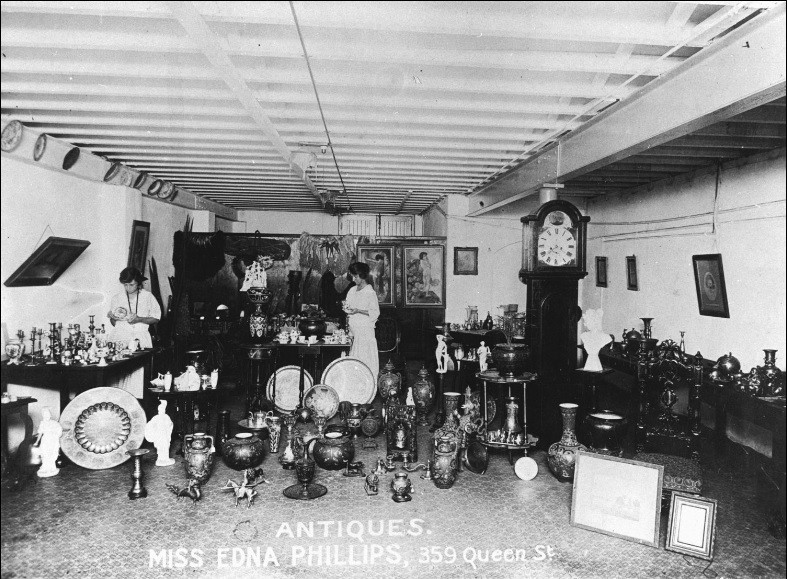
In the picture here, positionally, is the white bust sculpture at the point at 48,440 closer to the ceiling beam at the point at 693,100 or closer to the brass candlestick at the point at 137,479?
the brass candlestick at the point at 137,479

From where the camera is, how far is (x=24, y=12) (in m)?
2.73

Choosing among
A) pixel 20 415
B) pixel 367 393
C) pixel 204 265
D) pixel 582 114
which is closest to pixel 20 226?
pixel 20 415

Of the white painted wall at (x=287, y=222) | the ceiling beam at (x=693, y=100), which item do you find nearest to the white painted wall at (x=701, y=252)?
the ceiling beam at (x=693, y=100)

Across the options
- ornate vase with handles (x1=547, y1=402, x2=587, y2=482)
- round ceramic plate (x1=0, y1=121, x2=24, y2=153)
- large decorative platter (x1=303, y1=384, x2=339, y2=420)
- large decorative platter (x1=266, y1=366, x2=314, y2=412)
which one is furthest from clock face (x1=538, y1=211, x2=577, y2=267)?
round ceramic plate (x1=0, y1=121, x2=24, y2=153)

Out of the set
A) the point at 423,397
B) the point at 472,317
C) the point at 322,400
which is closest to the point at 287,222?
the point at 472,317

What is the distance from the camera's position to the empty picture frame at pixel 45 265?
1.97 metres

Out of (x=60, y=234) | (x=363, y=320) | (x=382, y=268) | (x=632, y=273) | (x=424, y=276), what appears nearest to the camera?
(x=60, y=234)

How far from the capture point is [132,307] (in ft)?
11.1

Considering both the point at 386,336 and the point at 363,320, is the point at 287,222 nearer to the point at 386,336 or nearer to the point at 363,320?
the point at 386,336

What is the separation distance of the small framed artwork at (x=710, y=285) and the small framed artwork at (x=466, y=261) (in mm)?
5337

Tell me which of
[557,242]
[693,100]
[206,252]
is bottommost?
[557,242]

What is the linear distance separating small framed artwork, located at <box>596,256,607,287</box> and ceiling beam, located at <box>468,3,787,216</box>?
2.39 meters

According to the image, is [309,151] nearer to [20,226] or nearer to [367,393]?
[367,393]

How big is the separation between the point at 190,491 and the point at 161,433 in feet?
2.76
